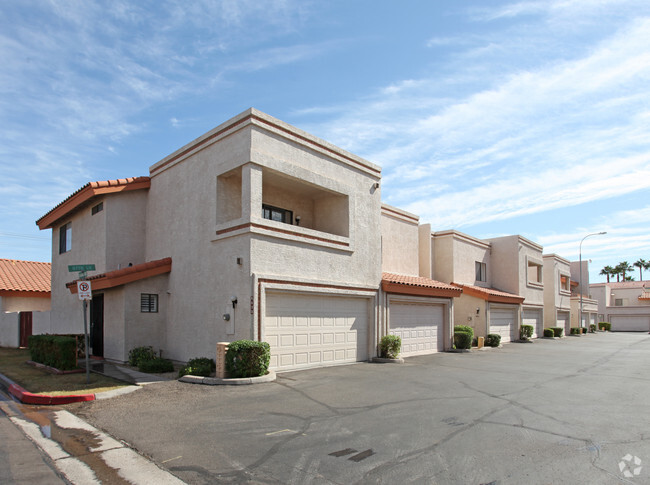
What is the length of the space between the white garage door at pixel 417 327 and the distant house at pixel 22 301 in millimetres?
15820

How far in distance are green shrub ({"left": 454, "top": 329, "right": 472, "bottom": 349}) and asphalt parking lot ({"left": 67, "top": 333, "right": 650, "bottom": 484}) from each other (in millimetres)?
8856

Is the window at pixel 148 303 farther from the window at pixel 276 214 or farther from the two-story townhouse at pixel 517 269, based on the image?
the two-story townhouse at pixel 517 269

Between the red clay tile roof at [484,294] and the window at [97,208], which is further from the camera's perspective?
the red clay tile roof at [484,294]

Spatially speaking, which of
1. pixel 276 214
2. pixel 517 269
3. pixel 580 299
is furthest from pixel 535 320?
pixel 276 214

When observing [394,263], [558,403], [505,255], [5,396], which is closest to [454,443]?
[558,403]

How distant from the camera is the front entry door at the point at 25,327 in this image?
2239 centimetres

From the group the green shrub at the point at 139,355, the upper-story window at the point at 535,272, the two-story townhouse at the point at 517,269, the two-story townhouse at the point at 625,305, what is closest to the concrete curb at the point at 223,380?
the green shrub at the point at 139,355

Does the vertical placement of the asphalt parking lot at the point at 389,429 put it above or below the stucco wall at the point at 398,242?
below

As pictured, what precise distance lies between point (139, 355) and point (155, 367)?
1.29m

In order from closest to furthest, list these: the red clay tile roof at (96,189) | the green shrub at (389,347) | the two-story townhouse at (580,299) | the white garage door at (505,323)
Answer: the red clay tile roof at (96,189) < the green shrub at (389,347) < the white garage door at (505,323) < the two-story townhouse at (580,299)

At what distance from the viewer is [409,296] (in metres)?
18.8

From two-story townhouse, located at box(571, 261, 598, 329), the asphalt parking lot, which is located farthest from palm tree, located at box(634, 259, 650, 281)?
the asphalt parking lot

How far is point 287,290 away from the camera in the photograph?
44.2ft

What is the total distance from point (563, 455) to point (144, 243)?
15.2 meters
